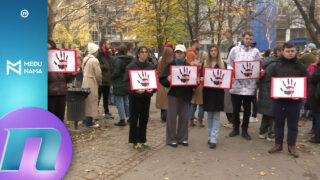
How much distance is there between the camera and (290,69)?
5.35 m

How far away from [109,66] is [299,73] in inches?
194

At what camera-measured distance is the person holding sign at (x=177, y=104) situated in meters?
5.84

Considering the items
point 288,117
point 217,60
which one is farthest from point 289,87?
point 217,60

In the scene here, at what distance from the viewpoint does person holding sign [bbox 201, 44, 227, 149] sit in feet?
19.0

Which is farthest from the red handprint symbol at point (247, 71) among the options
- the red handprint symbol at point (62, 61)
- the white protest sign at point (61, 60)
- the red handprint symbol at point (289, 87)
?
the red handprint symbol at point (62, 61)

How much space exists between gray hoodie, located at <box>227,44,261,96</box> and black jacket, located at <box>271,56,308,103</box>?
2.50ft

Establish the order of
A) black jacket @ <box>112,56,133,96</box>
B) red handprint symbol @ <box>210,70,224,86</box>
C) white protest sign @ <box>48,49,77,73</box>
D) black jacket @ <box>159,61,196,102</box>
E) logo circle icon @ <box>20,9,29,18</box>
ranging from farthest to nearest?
black jacket @ <box>112,56,133,96</box>, black jacket @ <box>159,61,196,102</box>, red handprint symbol @ <box>210,70,224,86</box>, white protest sign @ <box>48,49,77,73</box>, logo circle icon @ <box>20,9,29,18</box>

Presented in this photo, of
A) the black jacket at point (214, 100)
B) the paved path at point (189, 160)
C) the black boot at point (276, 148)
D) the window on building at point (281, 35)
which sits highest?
the window on building at point (281, 35)

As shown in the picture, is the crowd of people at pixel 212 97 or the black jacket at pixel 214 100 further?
the black jacket at pixel 214 100

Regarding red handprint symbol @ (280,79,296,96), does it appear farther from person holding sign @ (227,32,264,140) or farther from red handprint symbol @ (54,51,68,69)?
red handprint symbol @ (54,51,68,69)

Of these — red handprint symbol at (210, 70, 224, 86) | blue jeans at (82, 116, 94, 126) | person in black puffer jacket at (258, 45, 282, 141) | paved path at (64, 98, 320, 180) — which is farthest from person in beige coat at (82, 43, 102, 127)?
person in black puffer jacket at (258, 45, 282, 141)

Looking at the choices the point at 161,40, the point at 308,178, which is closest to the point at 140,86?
the point at 308,178

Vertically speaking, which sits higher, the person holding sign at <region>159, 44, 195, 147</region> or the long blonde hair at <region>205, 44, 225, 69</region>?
the long blonde hair at <region>205, 44, 225, 69</region>

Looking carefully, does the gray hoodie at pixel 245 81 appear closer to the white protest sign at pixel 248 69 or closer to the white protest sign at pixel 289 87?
the white protest sign at pixel 248 69
